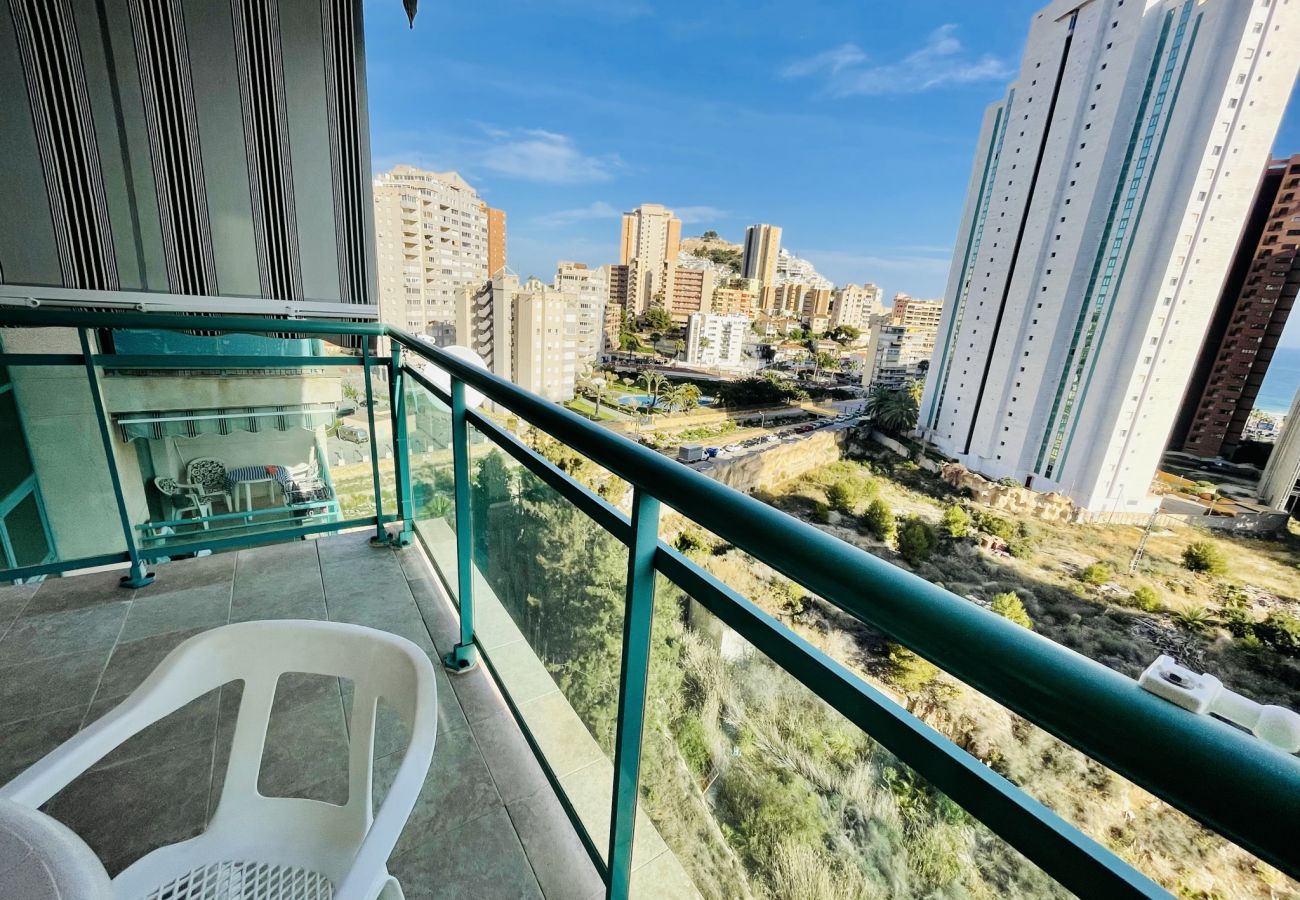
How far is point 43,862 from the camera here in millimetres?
476

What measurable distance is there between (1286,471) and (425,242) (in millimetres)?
57610

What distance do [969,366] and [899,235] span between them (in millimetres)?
12865

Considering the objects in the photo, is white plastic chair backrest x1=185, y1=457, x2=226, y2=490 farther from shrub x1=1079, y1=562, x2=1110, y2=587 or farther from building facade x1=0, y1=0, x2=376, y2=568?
shrub x1=1079, y1=562, x2=1110, y2=587

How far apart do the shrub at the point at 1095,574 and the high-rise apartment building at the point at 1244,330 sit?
11.0 metres

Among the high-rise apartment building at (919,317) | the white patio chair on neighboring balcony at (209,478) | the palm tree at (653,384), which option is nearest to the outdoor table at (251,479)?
the white patio chair on neighboring balcony at (209,478)

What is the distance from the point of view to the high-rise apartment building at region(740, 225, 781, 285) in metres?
84.9

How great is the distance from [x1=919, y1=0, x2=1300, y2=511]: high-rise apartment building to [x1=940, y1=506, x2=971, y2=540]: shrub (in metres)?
7.48

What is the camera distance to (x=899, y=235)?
139 feet

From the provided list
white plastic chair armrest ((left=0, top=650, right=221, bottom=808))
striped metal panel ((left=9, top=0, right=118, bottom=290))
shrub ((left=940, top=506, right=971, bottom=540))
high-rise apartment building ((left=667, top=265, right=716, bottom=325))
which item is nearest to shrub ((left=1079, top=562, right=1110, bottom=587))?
shrub ((left=940, top=506, right=971, bottom=540))

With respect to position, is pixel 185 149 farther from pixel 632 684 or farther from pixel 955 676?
pixel 955 676

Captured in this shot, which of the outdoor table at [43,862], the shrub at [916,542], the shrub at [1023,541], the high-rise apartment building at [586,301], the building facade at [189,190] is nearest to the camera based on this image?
the outdoor table at [43,862]

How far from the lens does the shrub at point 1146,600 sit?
26.1 metres

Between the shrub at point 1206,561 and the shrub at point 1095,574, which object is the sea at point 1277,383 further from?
the shrub at point 1095,574

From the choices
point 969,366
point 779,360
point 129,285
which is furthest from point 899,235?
point 129,285
